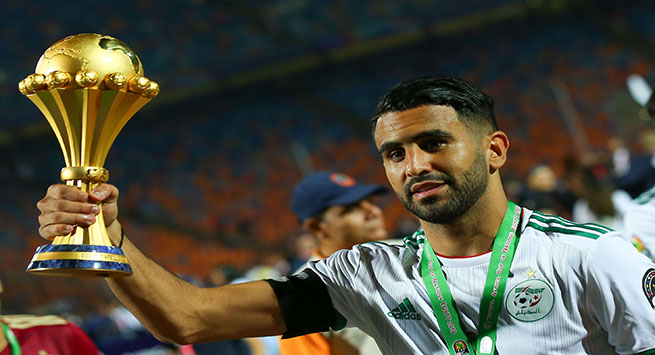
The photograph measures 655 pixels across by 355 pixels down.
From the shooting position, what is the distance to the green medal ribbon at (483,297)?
1.71 m

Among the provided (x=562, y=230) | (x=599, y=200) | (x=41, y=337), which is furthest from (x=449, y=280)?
(x=599, y=200)

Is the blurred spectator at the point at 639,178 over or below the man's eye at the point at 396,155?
over

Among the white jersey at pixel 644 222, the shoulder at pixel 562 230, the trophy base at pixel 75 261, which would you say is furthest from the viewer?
the white jersey at pixel 644 222

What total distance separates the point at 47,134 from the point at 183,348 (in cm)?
1514

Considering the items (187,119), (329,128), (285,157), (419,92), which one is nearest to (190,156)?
(187,119)

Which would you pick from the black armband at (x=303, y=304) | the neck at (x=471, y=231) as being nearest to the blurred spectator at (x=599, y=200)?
the neck at (x=471, y=231)

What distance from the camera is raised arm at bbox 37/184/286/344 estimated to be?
4.73 feet

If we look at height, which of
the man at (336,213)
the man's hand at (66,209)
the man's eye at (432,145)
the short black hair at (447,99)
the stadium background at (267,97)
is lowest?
the man's hand at (66,209)

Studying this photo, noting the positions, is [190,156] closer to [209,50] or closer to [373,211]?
[209,50]

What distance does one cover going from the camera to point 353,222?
10.1ft

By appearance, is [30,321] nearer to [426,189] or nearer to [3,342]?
[3,342]

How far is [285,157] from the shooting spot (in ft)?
54.0

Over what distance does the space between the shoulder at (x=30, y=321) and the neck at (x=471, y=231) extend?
159 centimetres

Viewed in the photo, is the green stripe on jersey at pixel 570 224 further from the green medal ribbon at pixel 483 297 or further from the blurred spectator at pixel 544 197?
the blurred spectator at pixel 544 197
